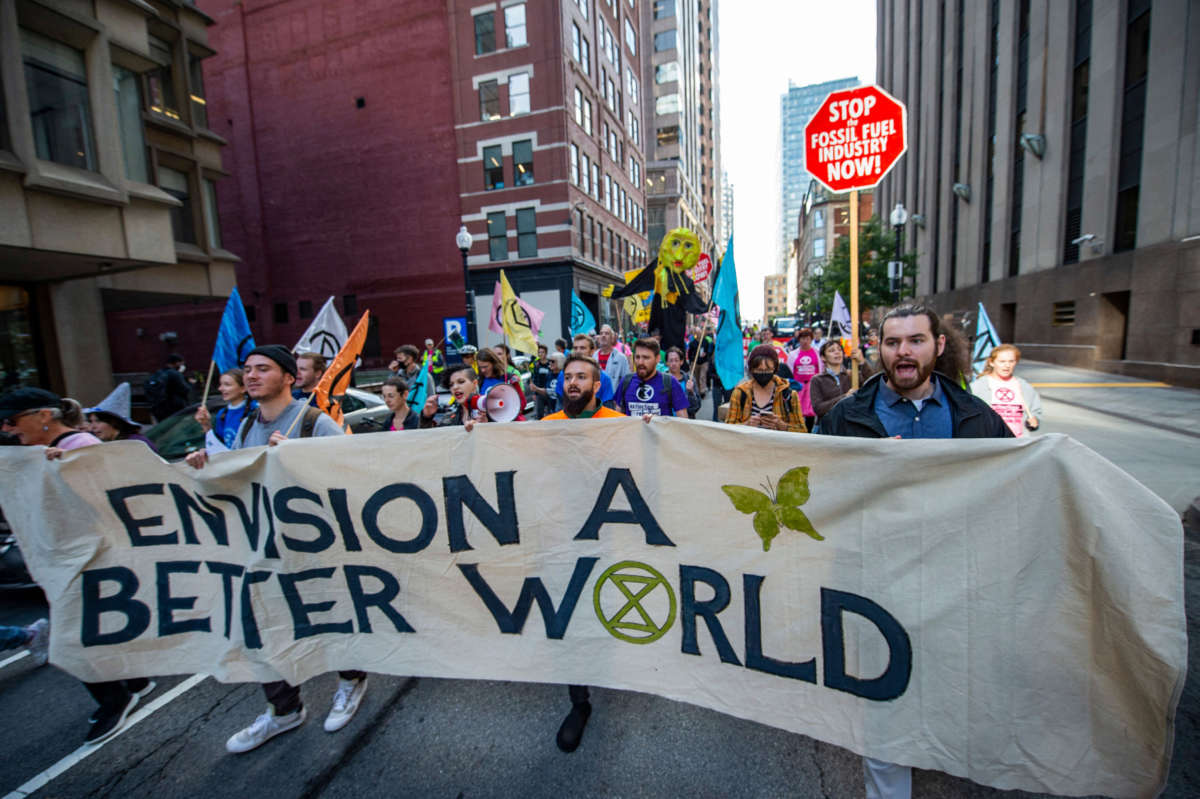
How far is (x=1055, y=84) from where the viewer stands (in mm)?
18094

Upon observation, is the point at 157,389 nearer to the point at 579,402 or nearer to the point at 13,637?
the point at 13,637

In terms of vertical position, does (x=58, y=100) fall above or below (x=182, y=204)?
above

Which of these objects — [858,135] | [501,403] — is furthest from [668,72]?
[501,403]

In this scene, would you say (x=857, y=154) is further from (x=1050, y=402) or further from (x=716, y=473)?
(x=1050, y=402)

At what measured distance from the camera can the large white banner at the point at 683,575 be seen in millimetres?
1837

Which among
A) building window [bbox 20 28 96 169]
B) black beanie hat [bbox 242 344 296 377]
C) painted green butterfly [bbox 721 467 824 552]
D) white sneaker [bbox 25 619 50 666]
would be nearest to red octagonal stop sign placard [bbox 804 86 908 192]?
painted green butterfly [bbox 721 467 824 552]

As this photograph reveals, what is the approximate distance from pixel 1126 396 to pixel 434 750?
1553cm

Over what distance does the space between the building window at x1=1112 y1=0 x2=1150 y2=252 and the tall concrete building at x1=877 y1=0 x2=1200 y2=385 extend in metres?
0.03

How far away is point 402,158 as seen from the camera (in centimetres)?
2708

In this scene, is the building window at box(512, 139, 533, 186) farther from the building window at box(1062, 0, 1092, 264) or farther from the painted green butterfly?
the painted green butterfly

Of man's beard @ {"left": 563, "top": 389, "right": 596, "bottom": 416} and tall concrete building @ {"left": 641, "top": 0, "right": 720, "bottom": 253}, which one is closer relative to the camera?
man's beard @ {"left": 563, "top": 389, "right": 596, "bottom": 416}

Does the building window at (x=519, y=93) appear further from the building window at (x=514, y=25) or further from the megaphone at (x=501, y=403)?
the megaphone at (x=501, y=403)

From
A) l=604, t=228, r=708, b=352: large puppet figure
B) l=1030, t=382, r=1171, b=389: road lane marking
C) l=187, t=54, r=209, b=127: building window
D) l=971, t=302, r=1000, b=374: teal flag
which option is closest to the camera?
l=971, t=302, r=1000, b=374: teal flag

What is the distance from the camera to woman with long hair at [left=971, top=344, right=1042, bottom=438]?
4.98m
